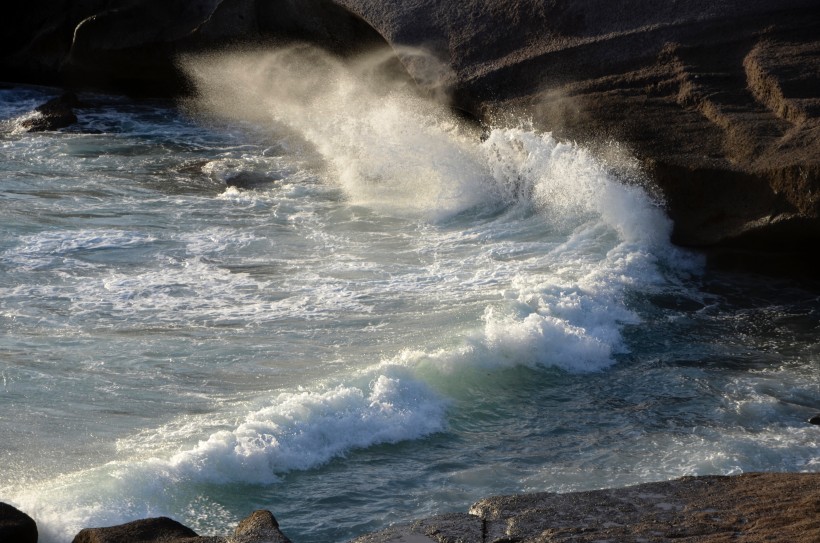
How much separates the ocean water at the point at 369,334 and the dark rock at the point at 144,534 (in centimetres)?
48

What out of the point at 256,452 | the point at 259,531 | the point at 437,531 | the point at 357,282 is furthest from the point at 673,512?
the point at 357,282

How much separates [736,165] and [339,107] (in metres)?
5.11

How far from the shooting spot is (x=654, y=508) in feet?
14.4

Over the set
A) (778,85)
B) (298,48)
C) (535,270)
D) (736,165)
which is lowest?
(535,270)

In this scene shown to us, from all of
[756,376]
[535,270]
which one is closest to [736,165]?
[535,270]

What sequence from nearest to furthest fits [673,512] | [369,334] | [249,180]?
[673,512] → [369,334] → [249,180]

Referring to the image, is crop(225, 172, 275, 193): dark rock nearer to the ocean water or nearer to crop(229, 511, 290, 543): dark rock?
the ocean water

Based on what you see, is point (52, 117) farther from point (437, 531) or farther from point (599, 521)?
point (599, 521)

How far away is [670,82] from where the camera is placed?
9156 mm

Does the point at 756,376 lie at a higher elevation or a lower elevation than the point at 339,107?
lower

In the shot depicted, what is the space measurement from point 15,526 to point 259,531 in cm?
92

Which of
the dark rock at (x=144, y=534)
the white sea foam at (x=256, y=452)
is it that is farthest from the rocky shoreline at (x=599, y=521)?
the white sea foam at (x=256, y=452)

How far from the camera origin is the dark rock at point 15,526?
420 cm

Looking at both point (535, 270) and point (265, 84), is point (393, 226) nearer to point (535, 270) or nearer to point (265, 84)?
point (535, 270)
